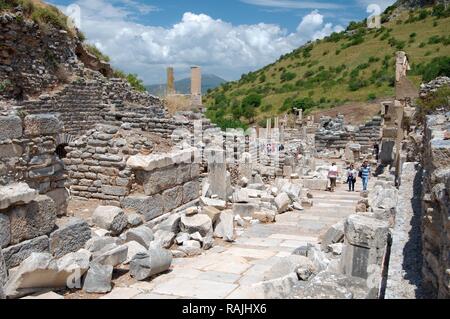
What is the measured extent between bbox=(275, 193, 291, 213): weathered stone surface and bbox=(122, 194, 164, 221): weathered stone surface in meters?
3.64

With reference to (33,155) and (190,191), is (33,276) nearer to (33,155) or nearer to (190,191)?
(33,155)

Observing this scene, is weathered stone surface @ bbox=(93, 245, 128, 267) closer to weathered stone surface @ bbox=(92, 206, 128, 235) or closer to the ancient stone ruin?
the ancient stone ruin

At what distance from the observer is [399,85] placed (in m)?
21.0

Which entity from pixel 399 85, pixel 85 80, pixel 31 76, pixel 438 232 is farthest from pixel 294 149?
pixel 438 232

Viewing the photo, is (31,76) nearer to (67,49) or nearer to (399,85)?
(67,49)

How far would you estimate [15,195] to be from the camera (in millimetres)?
5391

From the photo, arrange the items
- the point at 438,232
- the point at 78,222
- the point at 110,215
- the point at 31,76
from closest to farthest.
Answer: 1. the point at 438,232
2. the point at 78,222
3. the point at 110,215
4. the point at 31,76

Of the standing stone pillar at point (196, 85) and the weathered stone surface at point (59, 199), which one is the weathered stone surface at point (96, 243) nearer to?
the weathered stone surface at point (59, 199)

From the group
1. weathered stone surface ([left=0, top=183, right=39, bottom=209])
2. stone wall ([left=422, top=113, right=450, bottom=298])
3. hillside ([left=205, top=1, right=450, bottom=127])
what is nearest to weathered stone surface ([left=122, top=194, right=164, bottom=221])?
weathered stone surface ([left=0, top=183, right=39, bottom=209])

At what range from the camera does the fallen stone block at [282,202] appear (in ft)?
36.9

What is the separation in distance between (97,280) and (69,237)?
107cm

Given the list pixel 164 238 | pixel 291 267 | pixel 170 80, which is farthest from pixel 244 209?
pixel 170 80

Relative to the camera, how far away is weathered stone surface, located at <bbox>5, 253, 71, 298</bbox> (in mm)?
4770

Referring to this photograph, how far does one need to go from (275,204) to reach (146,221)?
13.0 feet
